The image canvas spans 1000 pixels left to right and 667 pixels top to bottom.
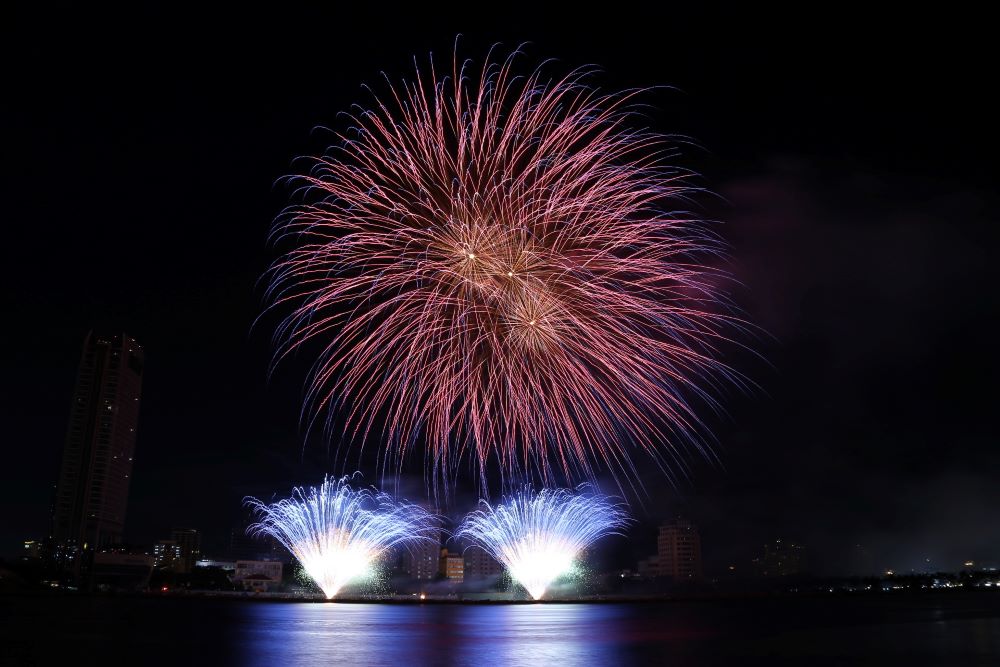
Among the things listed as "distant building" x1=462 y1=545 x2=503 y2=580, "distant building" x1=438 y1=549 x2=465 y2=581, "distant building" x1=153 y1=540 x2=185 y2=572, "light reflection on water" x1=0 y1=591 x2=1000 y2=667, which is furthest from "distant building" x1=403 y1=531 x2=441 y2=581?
"light reflection on water" x1=0 y1=591 x2=1000 y2=667

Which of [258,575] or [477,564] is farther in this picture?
[477,564]

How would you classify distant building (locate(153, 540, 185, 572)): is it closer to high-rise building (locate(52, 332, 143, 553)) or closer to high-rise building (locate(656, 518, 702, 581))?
high-rise building (locate(52, 332, 143, 553))

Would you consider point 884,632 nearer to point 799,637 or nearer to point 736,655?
point 799,637

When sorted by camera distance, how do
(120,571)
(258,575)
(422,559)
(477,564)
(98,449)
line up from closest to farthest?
(258,575) → (120,571) → (98,449) → (422,559) → (477,564)

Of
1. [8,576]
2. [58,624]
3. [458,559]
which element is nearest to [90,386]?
[8,576]

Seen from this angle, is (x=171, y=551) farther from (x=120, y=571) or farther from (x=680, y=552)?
Answer: (x=680, y=552)

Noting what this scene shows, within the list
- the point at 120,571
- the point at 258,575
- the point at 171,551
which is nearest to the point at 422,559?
the point at 258,575
